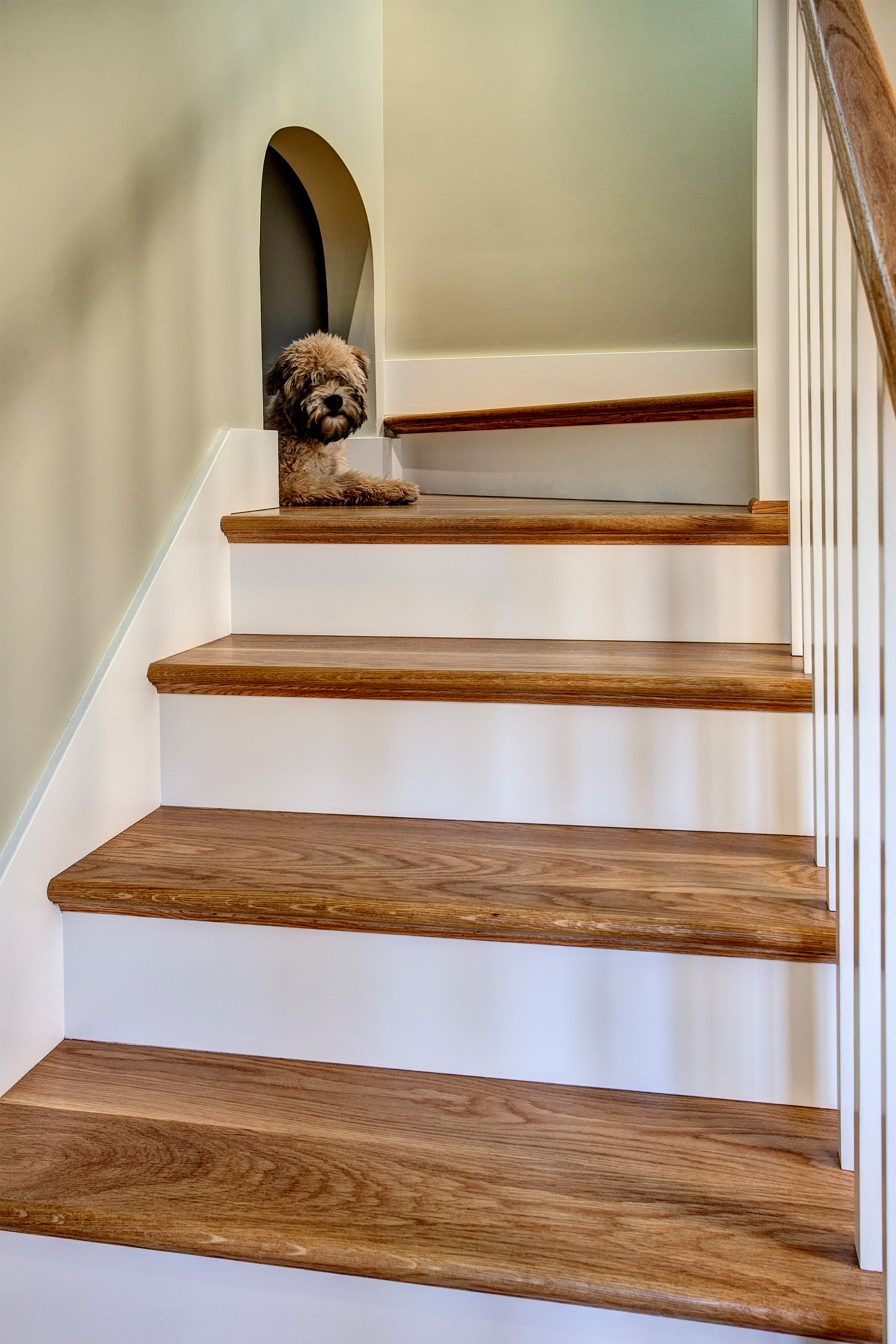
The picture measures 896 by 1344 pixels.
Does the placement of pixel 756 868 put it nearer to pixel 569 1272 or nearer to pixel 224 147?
pixel 569 1272

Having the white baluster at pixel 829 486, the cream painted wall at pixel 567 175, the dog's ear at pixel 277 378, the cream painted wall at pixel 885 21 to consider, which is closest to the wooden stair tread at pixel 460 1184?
the white baluster at pixel 829 486

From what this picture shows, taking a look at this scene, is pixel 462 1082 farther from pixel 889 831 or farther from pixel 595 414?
pixel 595 414

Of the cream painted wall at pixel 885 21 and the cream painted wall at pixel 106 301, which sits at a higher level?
the cream painted wall at pixel 885 21

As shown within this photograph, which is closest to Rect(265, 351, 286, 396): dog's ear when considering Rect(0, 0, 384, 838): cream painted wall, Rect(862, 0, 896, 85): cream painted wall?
Rect(0, 0, 384, 838): cream painted wall

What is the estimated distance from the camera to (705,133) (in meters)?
2.84

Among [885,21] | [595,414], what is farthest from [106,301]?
[885,21]

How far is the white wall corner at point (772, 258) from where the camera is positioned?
59.6 inches

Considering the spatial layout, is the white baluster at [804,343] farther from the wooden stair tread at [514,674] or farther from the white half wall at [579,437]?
the white half wall at [579,437]

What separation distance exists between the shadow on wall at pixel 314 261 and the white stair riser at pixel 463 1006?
1.96 metres

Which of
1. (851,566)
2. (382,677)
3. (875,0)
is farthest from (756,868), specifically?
(875,0)

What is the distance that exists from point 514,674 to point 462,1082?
0.49 meters

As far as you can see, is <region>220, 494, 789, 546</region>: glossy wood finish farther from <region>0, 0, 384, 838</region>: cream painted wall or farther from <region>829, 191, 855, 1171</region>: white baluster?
<region>829, 191, 855, 1171</region>: white baluster

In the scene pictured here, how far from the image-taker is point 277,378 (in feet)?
7.39

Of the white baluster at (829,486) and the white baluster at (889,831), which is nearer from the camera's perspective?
the white baluster at (889,831)
